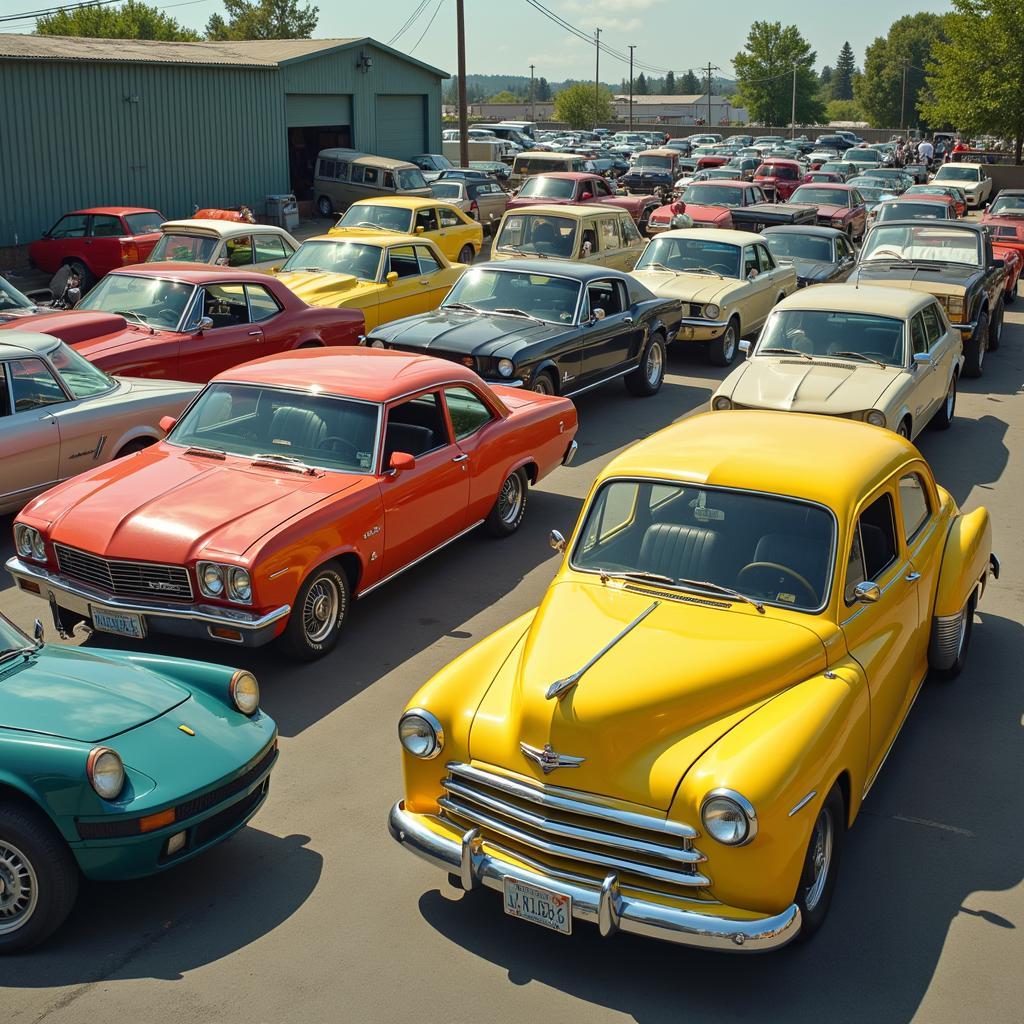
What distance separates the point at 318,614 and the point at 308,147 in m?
33.8

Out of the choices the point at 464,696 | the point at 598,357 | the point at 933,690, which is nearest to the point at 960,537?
the point at 933,690

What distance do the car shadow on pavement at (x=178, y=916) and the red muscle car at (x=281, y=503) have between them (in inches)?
67.6

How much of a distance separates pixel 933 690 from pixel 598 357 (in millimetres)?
7339

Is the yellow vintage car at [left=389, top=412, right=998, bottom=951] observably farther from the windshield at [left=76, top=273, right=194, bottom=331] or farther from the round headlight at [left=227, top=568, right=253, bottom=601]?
the windshield at [left=76, top=273, right=194, bottom=331]

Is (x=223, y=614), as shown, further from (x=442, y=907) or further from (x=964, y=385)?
(x=964, y=385)

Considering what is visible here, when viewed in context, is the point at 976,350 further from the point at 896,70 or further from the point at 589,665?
the point at 896,70

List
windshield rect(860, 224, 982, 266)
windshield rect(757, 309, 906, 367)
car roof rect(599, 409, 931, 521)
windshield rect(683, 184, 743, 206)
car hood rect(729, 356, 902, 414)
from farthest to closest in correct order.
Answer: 1. windshield rect(683, 184, 743, 206)
2. windshield rect(860, 224, 982, 266)
3. windshield rect(757, 309, 906, 367)
4. car hood rect(729, 356, 902, 414)
5. car roof rect(599, 409, 931, 521)

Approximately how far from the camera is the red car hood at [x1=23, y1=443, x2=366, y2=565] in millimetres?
7309

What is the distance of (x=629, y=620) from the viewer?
559 cm

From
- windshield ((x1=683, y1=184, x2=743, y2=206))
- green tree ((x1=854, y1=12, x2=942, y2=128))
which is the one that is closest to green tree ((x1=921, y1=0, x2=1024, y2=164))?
windshield ((x1=683, y1=184, x2=743, y2=206))

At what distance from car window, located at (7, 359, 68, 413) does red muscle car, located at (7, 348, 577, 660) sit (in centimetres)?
154

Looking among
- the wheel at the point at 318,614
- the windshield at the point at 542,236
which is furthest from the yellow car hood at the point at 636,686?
the windshield at the point at 542,236

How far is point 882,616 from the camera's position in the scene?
234 inches

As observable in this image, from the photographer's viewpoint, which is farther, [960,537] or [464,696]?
[960,537]
